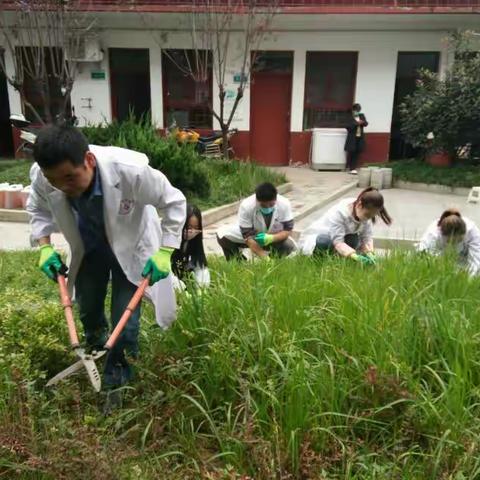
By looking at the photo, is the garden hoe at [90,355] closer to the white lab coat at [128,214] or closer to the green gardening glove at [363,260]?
the white lab coat at [128,214]

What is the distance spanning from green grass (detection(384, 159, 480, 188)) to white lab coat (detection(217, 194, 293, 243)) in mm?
6354

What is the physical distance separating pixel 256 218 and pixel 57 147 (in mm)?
3094

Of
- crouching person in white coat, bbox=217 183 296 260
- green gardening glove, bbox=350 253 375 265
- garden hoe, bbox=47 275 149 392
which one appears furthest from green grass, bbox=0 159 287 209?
garden hoe, bbox=47 275 149 392

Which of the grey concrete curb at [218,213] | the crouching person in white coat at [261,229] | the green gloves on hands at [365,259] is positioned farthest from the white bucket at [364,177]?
the green gloves on hands at [365,259]

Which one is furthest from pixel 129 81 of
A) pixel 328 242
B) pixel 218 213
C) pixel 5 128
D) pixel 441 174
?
pixel 328 242

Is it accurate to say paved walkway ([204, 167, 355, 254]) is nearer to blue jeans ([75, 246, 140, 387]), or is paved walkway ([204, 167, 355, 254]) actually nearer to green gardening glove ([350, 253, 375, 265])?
green gardening glove ([350, 253, 375, 265])

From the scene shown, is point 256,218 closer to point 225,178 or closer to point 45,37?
point 225,178

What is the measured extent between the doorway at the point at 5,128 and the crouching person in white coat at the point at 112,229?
12.7 m

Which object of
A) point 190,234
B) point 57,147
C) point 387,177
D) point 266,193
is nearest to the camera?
point 57,147

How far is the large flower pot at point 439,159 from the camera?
11.3 m

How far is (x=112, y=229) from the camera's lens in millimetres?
2480

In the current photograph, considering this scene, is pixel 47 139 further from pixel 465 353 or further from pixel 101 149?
pixel 465 353

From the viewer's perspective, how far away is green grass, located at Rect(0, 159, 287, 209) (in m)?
8.48

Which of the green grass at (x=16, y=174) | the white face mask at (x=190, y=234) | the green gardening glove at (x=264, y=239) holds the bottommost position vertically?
the green grass at (x=16, y=174)
